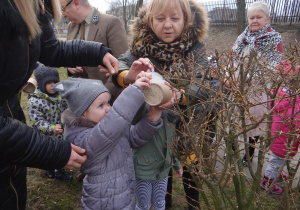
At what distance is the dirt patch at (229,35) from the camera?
45.8ft

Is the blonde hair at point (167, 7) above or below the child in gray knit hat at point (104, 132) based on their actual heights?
above

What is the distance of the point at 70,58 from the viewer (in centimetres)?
203

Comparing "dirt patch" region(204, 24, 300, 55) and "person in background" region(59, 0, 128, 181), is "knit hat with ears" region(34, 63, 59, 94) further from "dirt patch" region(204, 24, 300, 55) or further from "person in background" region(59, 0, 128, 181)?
"dirt patch" region(204, 24, 300, 55)

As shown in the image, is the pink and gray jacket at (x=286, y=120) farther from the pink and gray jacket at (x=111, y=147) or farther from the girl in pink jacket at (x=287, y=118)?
the pink and gray jacket at (x=111, y=147)

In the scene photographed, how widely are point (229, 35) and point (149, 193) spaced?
16823 mm

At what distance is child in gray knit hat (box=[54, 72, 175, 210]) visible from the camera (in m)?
1.69

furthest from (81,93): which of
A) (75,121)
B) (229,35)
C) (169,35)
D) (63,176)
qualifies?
(229,35)

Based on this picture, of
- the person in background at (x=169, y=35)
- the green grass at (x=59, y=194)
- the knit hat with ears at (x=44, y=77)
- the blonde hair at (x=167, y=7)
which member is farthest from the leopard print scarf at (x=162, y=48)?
the green grass at (x=59, y=194)

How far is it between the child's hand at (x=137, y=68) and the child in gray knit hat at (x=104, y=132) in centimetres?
15

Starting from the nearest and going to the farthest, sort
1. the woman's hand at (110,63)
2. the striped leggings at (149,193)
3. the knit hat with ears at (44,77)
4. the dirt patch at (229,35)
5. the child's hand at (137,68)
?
the child's hand at (137,68)
the woman's hand at (110,63)
the striped leggings at (149,193)
the knit hat with ears at (44,77)
the dirt patch at (229,35)

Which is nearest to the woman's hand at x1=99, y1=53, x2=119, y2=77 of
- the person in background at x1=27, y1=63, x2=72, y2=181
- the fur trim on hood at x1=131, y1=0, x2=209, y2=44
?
the fur trim on hood at x1=131, y1=0, x2=209, y2=44

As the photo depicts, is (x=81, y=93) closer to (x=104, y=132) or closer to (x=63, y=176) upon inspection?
(x=104, y=132)

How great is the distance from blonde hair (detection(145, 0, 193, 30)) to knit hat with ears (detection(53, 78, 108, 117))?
2.37ft

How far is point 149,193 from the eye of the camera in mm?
2316
